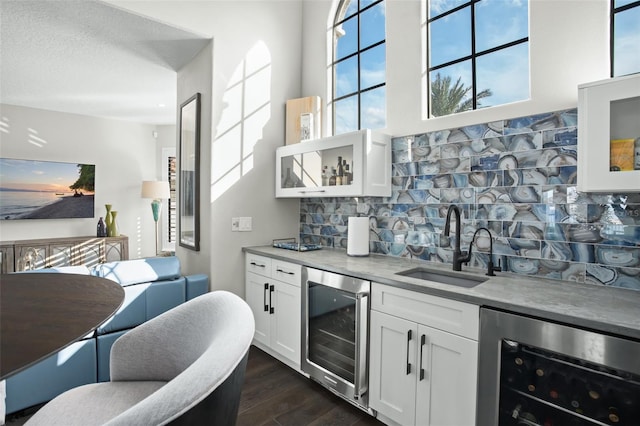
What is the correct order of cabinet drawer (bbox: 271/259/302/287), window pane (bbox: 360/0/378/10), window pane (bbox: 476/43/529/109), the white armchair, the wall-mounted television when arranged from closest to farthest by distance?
the white armchair < window pane (bbox: 476/43/529/109) < cabinet drawer (bbox: 271/259/302/287) < window pane (bbox: 360/0/378/10) < the wall-mounted television

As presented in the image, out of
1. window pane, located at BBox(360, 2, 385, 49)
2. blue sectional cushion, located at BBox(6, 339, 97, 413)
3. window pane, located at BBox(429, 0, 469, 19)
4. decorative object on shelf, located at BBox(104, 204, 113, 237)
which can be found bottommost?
blue sectional cushion, located at BBox(6, 339, 97, 413)

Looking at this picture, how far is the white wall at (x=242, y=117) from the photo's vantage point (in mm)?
2973

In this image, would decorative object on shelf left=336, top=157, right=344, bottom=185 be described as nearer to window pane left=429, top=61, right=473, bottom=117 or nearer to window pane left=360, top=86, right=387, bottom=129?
window pane left=360, top=86, right=387, bottom=129

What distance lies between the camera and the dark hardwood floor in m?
2.01

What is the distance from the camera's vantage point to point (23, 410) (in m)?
1.98

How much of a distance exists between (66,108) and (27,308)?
552cm

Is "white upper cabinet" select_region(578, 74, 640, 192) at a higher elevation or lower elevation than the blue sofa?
higher

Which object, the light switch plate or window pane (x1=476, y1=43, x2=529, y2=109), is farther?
the light switch plate

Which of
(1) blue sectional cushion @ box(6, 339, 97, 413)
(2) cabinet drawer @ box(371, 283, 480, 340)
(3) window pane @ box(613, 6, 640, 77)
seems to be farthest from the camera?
(1) blue sectional cushion @ box(6, 339, 97, 413)

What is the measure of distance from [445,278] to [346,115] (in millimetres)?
1827

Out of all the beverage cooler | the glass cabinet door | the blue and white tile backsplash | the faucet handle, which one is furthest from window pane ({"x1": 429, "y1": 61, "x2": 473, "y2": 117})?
the beverage cooler

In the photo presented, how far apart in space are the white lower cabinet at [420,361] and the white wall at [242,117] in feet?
5.32

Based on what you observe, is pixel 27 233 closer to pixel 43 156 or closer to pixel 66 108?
pixel 43 156

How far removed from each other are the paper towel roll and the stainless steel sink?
0.55m
